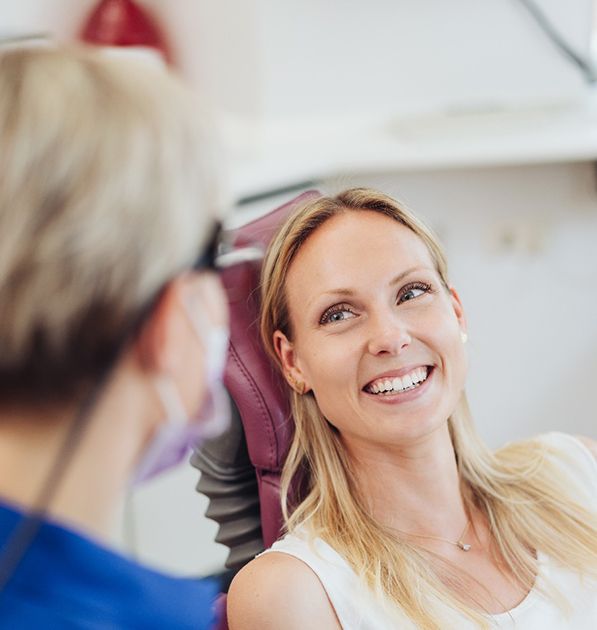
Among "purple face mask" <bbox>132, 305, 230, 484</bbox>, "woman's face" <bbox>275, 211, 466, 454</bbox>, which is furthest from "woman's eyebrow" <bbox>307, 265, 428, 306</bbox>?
"purple face mask" <bbox>132, 305, 230, 484</bbox>

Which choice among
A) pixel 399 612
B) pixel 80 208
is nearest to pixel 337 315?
pixel 399 612

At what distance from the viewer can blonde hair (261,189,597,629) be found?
134cm

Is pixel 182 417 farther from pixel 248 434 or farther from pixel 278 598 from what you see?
pixel 248 434

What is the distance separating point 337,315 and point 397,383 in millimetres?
127

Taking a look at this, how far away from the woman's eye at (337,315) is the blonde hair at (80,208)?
665mm

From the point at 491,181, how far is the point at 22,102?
8.16ft

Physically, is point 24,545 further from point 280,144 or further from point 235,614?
point 280,144

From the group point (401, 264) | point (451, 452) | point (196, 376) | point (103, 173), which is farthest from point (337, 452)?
point (103, 173)

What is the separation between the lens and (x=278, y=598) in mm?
1239

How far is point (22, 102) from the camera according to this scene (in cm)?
70

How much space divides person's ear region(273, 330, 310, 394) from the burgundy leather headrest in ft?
0.08

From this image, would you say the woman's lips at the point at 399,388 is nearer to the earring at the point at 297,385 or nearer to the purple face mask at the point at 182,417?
the earring at the point at 297,385

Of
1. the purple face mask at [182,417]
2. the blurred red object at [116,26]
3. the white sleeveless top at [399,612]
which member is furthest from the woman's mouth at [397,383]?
the blurred red object at [116,26]

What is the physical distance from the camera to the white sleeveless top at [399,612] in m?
1.29
